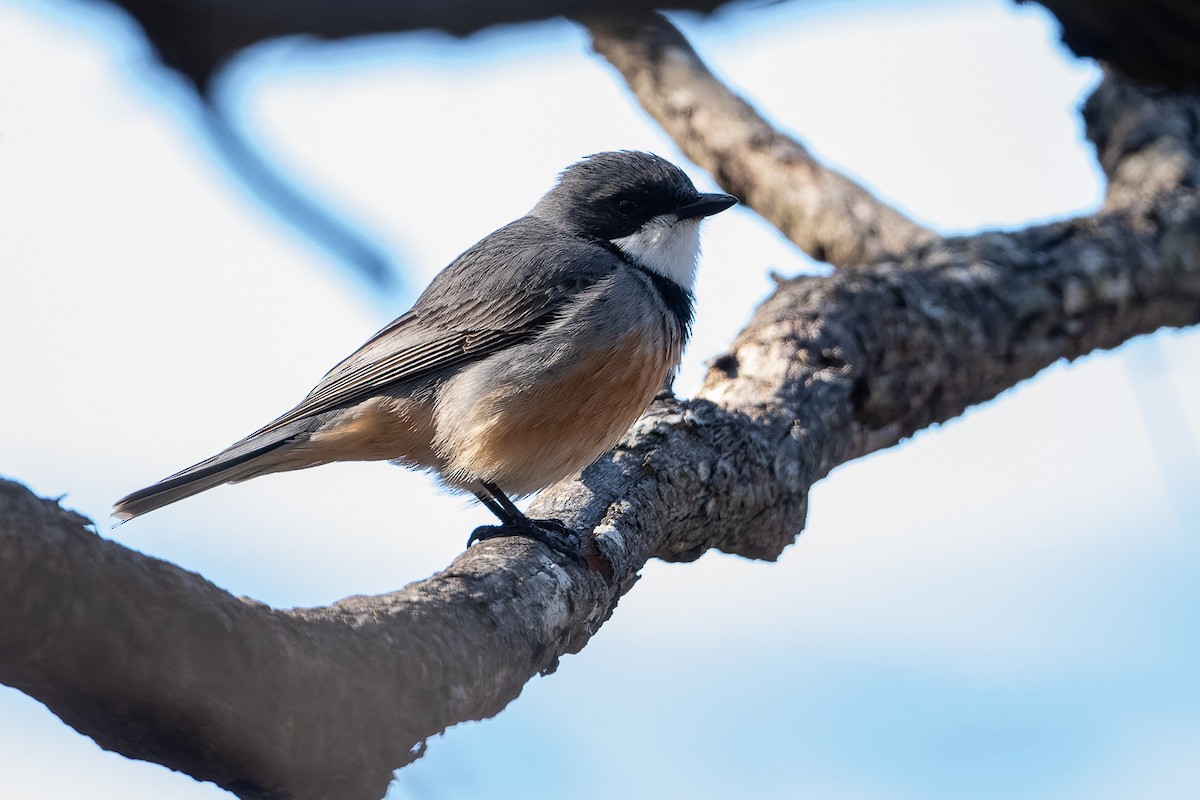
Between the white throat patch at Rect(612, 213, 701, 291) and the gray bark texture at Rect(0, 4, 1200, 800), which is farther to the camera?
the white throat patch at Rect(612, 213, 701, 291)

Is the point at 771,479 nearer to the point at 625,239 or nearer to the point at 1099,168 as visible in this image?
the point at 625,239

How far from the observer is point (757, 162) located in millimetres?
8367

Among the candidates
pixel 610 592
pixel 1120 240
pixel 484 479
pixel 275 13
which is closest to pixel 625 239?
pixel 484 479

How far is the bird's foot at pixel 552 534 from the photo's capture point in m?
4.58

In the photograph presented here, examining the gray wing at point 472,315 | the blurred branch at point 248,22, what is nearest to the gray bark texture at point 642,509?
the blurred branch at point 248,22

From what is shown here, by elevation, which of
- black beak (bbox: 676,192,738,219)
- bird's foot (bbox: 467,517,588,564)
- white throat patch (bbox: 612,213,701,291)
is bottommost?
bird's foot (bbox: 467,517,588,564)

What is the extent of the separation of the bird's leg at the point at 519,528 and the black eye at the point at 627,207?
6.34ft

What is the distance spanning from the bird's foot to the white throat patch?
197 cm

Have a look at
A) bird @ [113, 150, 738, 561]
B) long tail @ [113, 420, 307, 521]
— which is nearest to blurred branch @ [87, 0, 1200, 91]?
bird @ [113, 150, 738, 561]

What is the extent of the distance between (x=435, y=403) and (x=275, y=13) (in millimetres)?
4525

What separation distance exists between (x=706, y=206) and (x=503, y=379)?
1.76 meters

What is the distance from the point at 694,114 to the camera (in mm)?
8523

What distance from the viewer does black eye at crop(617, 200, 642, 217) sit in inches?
264

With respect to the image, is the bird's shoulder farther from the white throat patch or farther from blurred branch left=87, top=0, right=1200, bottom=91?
blurred branch left=87, top=0, right=1200, bottom=91
